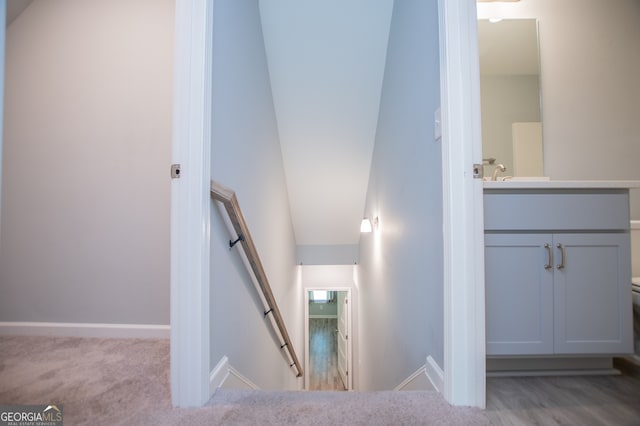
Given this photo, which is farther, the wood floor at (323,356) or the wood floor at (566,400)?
the wood floor at (323,356)

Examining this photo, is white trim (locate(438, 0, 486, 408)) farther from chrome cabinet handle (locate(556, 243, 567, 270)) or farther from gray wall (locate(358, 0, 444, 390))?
chrome cabinet handle (locate(556, 243, 567, 270))

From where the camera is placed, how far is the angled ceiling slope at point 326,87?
2.19 m

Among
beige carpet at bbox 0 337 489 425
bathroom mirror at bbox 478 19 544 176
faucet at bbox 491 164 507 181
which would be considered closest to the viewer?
beige carpet at bbox 0 337 489 425

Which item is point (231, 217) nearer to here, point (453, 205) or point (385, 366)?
point (453, 205)

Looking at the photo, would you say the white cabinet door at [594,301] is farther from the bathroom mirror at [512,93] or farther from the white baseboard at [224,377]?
the white baseboard at [224,377]

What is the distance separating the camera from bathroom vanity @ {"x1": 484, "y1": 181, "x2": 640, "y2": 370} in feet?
4.62

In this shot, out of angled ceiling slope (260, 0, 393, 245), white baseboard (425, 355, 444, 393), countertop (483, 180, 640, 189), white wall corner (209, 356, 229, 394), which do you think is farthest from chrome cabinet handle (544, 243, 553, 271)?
angled ceiling slope (260, 0, 393, 245)

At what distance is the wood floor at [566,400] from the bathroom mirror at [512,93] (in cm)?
130

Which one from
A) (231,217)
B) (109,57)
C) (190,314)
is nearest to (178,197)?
(231,217)

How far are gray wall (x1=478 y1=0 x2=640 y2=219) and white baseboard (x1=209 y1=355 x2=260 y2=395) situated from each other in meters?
2.48

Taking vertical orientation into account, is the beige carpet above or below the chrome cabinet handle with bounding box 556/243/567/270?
below

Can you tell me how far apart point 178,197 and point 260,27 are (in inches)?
69.9

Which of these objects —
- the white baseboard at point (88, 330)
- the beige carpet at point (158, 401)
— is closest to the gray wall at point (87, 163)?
the white baseboard at point (88, 330)

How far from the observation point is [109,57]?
192 cm
